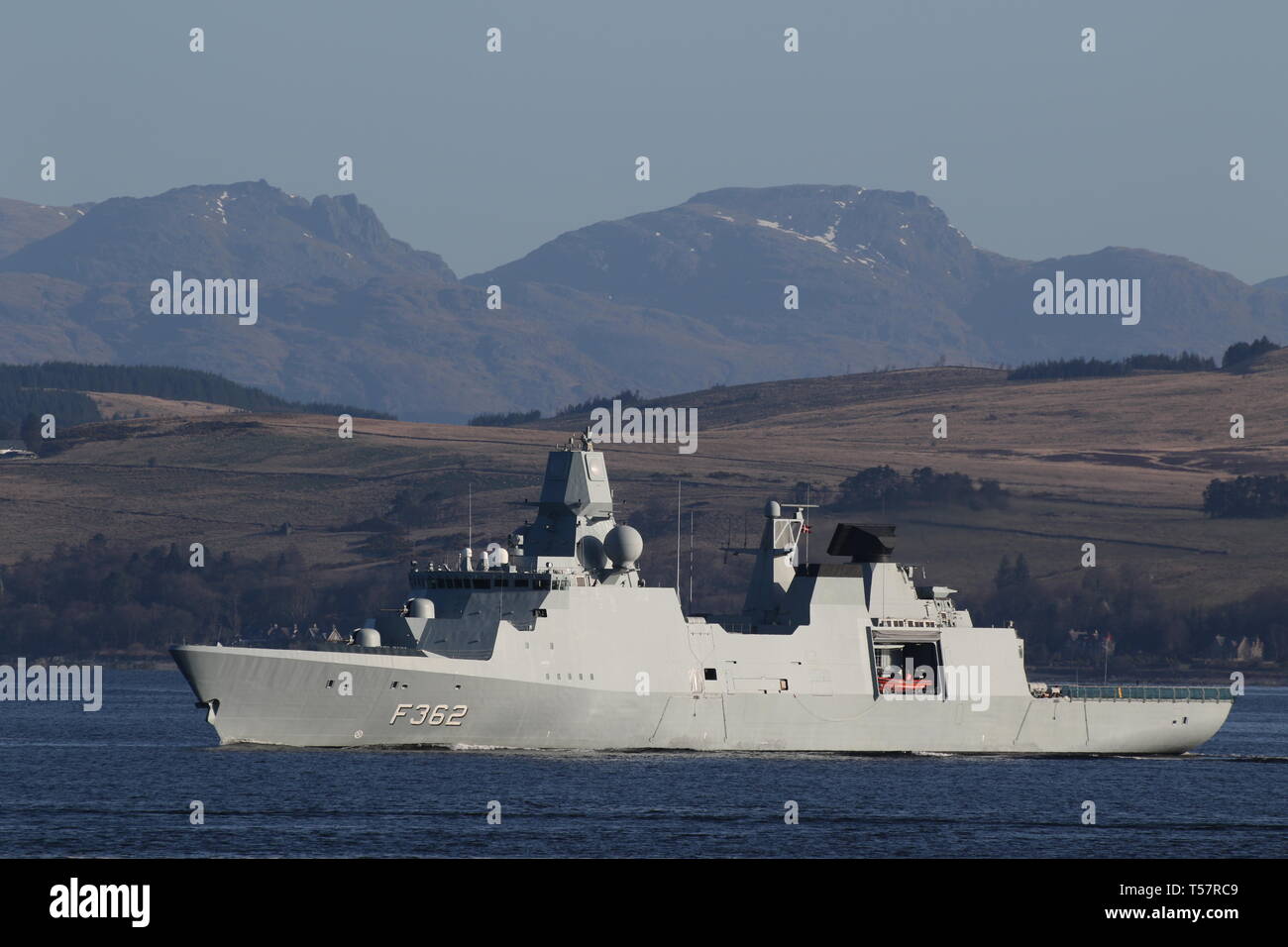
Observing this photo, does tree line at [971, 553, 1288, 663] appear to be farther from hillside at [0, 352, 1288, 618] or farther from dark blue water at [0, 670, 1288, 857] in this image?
dark blue water at [0, 670, 1288, 857]

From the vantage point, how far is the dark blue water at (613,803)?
104 feet

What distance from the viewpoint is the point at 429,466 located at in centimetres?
17412

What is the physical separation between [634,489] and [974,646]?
106m

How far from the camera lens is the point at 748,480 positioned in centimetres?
16000

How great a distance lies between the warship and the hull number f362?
4 cm

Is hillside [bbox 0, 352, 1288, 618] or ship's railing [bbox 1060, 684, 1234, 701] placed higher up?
hillside [bbox 0, 352, 1288, 618]

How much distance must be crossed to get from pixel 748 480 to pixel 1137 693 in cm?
10529

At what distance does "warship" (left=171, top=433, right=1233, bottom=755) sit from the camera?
43188 millimetres
